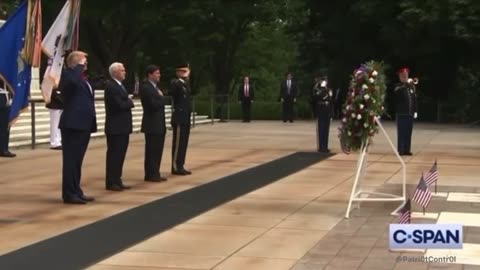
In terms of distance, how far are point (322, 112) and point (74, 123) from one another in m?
9.44

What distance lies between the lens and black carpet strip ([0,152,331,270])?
7.75 metres

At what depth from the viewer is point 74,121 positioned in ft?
36.0

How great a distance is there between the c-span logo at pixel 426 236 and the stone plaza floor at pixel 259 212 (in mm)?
323

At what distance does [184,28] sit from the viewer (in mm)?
38781

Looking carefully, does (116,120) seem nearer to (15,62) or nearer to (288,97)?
(15,62)

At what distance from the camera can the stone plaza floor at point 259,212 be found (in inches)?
312

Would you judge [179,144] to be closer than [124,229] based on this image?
No

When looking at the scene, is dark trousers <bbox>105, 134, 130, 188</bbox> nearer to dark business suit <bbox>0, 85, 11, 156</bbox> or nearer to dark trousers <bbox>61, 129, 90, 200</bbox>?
dark trousers <bbox>61, 129, 90, 200</bbox>

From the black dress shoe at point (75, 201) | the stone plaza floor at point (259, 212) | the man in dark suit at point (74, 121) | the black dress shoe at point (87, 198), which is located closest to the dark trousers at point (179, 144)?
the stone plaza floor at point (259, 212)

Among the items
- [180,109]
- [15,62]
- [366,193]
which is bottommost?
[366,193]

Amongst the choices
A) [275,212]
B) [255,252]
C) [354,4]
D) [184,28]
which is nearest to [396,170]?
[275,212]

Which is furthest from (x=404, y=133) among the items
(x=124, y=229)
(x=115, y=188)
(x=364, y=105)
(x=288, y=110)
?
(x=288, y=110)

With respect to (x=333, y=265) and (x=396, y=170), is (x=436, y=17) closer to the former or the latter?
(x=396, y=170)

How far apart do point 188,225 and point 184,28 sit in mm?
29768
